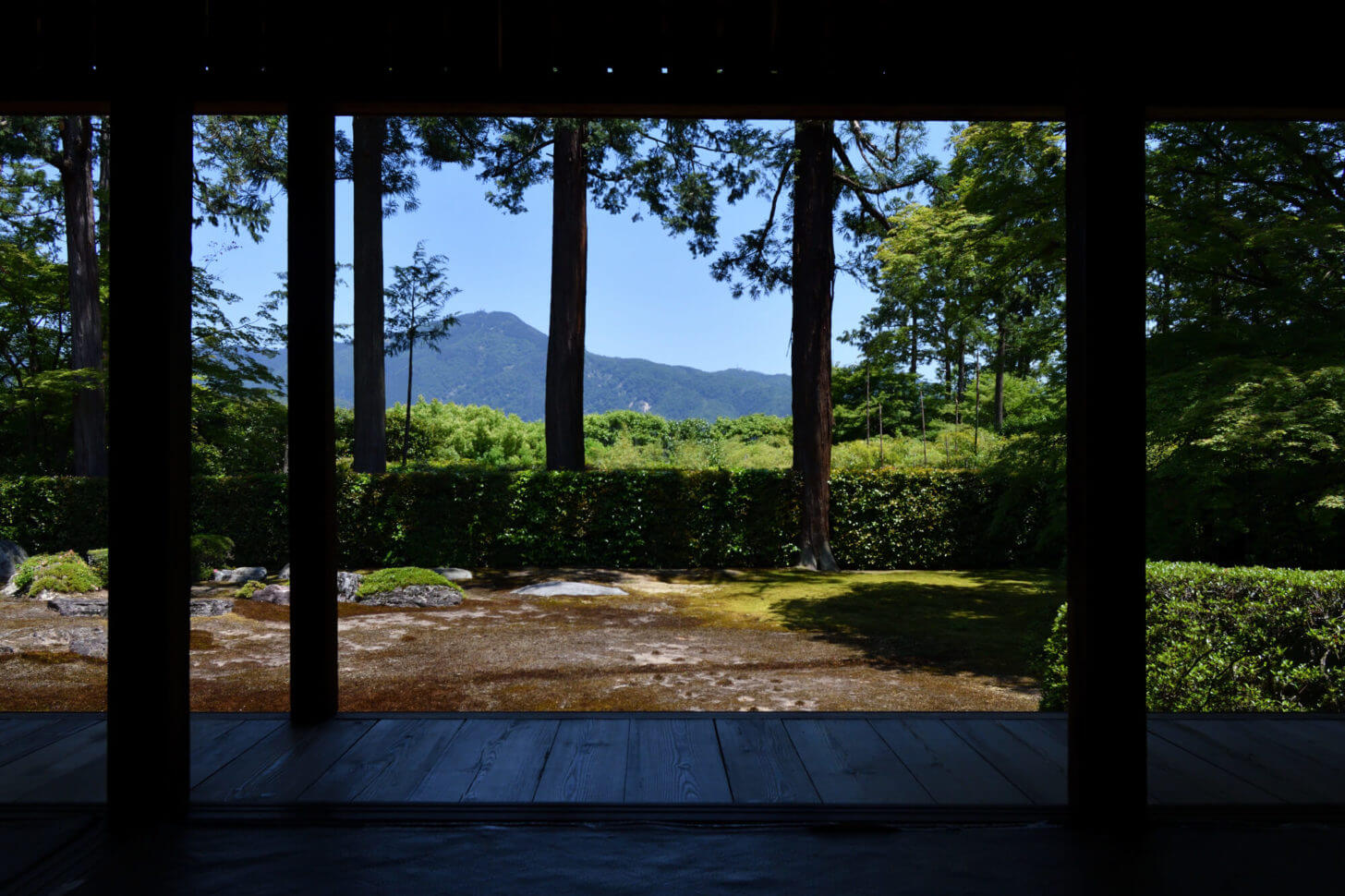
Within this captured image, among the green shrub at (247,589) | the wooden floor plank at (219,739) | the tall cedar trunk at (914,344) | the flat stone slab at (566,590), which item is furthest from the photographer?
the tall cedar trunk at (914,344)

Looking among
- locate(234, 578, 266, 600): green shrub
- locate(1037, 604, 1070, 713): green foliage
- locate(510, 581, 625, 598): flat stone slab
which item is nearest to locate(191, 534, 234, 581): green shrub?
locate(234, 578, 266, 600): green shrub

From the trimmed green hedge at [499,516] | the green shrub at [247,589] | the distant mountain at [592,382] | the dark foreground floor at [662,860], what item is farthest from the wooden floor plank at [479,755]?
the distant mountain at [592,382]

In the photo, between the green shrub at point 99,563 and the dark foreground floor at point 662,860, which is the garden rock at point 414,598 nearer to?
the green shrub at point 99,563

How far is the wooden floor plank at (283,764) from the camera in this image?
2518 mm

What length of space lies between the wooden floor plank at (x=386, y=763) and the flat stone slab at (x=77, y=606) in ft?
21.1

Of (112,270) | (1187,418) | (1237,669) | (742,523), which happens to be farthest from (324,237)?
(742,523)

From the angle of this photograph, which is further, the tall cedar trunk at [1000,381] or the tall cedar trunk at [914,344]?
the tall cedar trunk at [914,344]

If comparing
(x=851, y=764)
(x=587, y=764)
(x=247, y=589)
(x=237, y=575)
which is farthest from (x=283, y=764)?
(x=237, y=575)

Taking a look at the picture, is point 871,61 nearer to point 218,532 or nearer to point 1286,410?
point 1286,410

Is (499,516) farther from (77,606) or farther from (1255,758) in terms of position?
(1255,758)

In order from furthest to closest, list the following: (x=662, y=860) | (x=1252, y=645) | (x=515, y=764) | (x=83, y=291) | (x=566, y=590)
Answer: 1. (x=83, y=291)
2. (x=566, y=590)
3. (x=1252, y=645)
4. (x=515, y=764)
5. (x=662, y=860)

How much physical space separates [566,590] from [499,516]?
2121 millimetres

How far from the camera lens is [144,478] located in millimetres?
2363

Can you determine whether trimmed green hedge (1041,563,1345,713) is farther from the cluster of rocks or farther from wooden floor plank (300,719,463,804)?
the cluster of rocks
